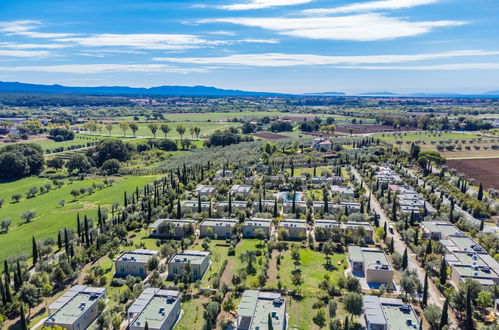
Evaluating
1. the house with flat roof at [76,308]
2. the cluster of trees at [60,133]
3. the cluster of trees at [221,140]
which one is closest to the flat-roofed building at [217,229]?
the house with flat roof at [76,308]

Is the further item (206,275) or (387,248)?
(387,248)


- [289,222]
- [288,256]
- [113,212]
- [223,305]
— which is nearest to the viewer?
[223,305]

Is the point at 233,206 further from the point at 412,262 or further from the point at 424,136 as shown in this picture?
the point at 424,136

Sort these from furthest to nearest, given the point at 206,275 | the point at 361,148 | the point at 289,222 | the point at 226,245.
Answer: the point at 361,148, the point at 289,222, the point at 226,245, the point at 206,275

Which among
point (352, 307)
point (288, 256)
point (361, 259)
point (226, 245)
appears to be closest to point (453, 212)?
point (361, 259)

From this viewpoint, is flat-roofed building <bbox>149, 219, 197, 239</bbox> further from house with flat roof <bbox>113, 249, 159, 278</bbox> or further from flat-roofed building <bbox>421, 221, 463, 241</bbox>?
flat-roofed building <bbox>421, 221, 463, 241</bbox>

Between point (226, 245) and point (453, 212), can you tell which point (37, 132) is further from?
point (453, 212)

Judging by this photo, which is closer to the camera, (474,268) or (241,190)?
(474,268)

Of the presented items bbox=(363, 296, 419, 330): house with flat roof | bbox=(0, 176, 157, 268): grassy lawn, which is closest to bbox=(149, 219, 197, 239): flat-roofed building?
bbox=(0, 176, 157, 268): grassy lawn

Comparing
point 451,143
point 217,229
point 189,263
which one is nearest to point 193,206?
point 217,229
